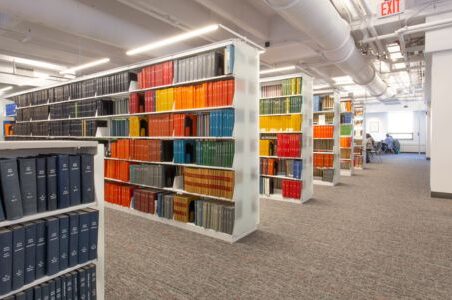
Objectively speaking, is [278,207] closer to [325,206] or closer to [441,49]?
[325,206]

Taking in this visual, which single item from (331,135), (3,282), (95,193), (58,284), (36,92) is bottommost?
(58,284)

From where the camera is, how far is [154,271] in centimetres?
278

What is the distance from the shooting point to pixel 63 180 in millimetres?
1667

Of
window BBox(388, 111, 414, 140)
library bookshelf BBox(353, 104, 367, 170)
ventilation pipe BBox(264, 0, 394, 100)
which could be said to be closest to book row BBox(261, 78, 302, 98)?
ventilation pipe BBox(264, 0, 394, 100)

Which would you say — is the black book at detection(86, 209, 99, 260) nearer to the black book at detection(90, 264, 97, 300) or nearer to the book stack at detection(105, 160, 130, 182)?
the black book at detection(90, 264, 97, 300)

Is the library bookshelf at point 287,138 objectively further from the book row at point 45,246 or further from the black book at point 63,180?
the black book at point 63,180

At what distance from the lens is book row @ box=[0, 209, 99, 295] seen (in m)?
1.45

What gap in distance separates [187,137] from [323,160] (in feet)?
16.2

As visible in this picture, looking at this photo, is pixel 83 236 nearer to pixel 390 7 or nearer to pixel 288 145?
pixel 288 145

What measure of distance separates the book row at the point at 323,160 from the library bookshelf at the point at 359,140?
4.36 m

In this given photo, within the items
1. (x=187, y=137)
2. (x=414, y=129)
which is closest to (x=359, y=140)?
(x=187, y=137)

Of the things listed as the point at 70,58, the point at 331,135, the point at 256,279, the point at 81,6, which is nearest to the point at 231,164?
the point at 256,279

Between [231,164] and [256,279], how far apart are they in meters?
1.44

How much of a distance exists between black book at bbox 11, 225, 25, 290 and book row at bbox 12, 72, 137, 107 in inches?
144
